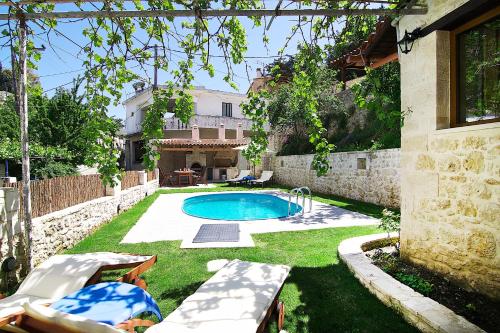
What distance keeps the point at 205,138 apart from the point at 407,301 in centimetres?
2398

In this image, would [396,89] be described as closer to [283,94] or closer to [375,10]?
[375,10]

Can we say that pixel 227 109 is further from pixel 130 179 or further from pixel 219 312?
pixel 219 312

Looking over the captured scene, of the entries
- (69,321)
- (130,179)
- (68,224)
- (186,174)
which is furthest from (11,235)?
(186,174)

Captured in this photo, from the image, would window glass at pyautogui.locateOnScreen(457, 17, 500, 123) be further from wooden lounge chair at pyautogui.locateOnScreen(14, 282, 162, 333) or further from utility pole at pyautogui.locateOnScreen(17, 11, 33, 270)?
utility pole at pyautogui.locateOnScreen(17, 11, 33, 270)

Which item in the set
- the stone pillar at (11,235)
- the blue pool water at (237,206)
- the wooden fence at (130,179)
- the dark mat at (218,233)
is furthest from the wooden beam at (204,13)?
the blue pool water at (237,206)

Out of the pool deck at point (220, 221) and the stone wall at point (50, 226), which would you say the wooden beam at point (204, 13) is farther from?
the pool deck at point (220, 221)

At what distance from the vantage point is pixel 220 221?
331 inches

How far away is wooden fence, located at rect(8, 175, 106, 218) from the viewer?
5012 mm

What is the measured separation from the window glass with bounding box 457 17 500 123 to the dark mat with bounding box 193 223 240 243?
4851 millimetres

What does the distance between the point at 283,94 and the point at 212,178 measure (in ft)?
34.1

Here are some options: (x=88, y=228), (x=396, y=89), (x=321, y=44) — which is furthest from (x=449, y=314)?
(x=396, y=89)

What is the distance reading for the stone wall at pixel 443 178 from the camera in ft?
10.1

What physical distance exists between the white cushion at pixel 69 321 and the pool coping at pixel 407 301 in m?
2.79

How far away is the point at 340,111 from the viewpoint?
1561 cm
